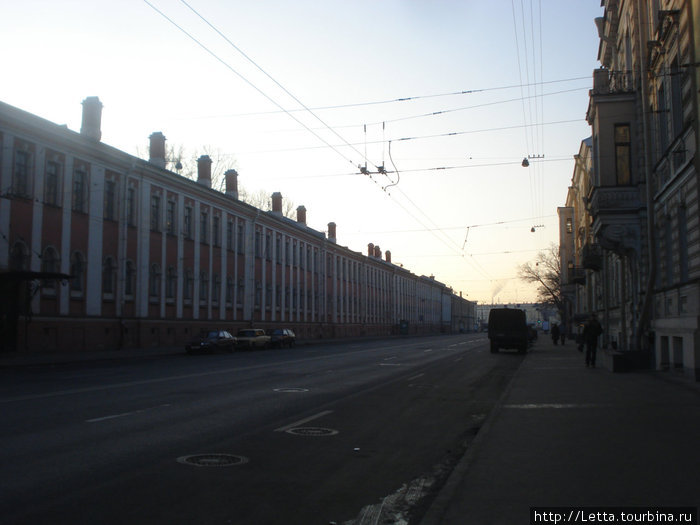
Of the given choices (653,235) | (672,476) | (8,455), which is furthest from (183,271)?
(672,476)

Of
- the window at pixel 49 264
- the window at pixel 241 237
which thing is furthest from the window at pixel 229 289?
the window at pixel 49 264

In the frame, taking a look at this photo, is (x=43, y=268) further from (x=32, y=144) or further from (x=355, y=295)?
(x=355, y=295)

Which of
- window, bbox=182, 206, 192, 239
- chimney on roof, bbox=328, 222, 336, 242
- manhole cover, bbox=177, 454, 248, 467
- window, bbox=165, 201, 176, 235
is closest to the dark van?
window, bbox=165, 201, 176, 235

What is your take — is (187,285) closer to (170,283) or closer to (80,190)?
(170,283)

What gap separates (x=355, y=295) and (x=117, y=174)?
53.4 metres

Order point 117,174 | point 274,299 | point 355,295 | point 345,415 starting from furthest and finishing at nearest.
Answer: point 355,295 < point 274,299 < point 117,174 < point 345,415

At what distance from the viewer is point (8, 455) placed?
796cm

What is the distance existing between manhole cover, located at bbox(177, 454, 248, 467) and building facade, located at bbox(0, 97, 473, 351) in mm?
23941

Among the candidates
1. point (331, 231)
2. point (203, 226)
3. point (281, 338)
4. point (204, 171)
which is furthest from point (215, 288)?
point (331, 231)

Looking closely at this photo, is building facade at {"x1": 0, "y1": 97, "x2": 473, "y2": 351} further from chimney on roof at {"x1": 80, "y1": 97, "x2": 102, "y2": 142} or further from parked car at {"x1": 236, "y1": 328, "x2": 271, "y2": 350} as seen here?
parked car at {"x1": 236, "y1": 328, "x2": 271, "y2": 350}

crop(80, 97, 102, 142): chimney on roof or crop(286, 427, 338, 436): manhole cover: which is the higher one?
crop(80, 97, 102, 142): chimney on roof

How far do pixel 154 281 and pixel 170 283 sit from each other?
199 cm

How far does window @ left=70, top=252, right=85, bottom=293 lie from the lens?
118 feet

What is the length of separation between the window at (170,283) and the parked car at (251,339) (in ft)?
17.6
